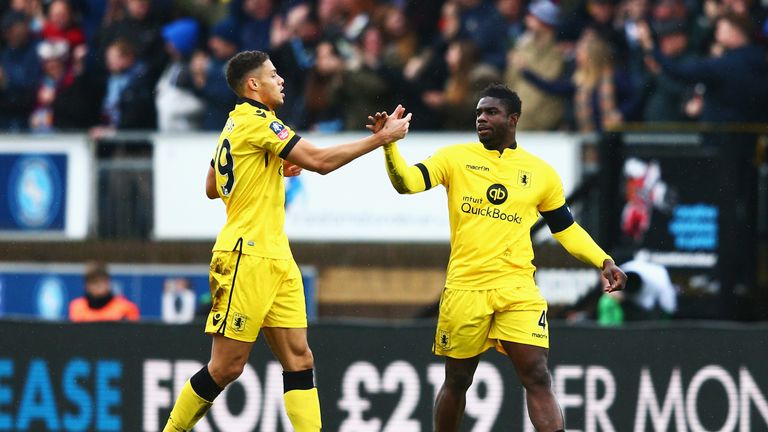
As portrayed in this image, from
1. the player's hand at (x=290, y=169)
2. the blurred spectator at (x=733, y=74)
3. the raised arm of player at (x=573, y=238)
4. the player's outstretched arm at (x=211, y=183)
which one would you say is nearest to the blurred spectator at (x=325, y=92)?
the blurred spectator at (x=733, y=74)

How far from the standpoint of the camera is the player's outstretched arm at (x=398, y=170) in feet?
28.6

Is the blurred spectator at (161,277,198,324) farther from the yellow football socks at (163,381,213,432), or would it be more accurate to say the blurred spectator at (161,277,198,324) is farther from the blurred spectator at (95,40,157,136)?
the yellow football socks at (163,381,213,432)

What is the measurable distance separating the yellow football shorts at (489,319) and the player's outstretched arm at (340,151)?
100 centimetres

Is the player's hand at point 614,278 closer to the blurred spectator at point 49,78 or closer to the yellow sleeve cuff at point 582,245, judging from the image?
the yellow sleeve cuff at point 582,245

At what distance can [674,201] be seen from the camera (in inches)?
512

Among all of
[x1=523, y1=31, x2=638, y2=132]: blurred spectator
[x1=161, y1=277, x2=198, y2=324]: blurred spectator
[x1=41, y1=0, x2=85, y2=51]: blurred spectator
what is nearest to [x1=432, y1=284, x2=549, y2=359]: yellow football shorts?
[x1=523, y1=31, x2=638, y2=132]: blurred spectator

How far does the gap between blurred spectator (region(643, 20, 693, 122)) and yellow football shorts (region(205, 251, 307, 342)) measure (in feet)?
20.2

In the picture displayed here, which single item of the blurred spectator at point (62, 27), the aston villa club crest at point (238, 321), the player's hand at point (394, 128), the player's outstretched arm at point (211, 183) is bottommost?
the aston villa club crest at point (238, 321)

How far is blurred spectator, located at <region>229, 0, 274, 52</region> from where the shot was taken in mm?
16391

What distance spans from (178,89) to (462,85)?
3066mm

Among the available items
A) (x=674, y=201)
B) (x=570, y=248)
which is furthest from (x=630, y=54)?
(x=570, y=248)

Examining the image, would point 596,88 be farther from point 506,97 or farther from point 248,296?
point 248,296

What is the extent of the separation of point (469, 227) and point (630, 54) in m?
6.13

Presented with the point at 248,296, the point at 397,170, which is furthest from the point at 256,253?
the point at 397,170
